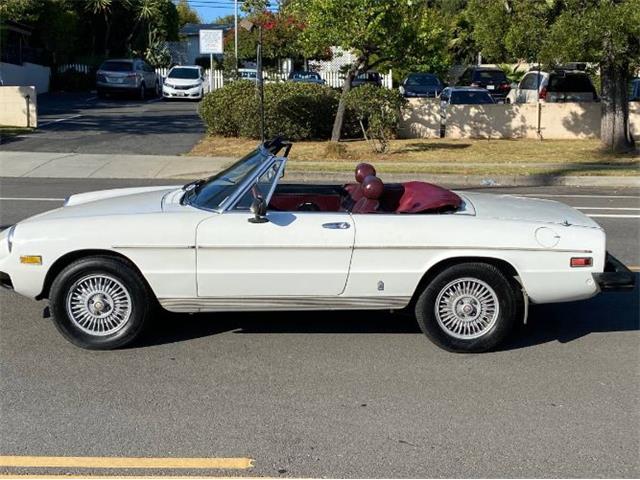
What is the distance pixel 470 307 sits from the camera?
566cm

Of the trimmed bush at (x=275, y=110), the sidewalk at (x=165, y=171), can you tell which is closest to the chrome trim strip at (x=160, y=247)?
the sidewalk at (x=165, y=171)

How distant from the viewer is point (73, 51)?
43125 millimetres

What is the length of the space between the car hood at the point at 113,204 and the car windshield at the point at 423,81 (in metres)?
28.0

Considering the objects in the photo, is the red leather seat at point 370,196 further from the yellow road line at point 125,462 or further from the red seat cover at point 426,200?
the yellow road line at point 125,462

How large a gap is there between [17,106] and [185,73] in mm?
13680

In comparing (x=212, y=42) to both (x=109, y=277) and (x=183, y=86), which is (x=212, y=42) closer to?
(x=183, y=86)

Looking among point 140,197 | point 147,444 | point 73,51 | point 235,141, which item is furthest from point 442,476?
point 73,51

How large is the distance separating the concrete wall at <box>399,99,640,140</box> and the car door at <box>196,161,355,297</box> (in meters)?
18.1

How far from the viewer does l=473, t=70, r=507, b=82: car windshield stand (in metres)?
35.8

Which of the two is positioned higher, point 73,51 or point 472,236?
point 73,51

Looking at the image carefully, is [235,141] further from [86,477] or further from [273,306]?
[86,477]

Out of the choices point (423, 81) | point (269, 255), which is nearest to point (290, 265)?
point (269, 255)

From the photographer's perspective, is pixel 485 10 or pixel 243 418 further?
pixel 485 10

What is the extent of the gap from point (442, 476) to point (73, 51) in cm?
4266
